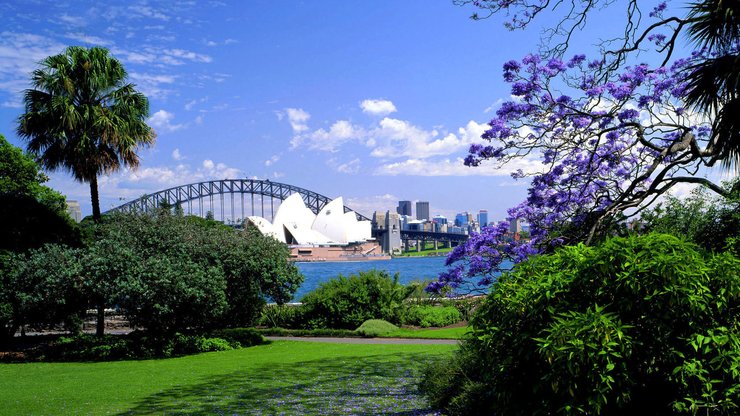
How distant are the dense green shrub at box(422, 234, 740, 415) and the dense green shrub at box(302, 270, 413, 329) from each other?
1709 cm

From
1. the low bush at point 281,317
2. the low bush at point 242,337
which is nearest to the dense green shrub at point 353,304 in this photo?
the low bush at point 281,317

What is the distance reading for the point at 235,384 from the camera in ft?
37.1

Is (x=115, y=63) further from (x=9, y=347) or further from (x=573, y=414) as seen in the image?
(x=573, y=414)

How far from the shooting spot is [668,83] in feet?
35.7

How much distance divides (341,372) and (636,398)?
786 cm

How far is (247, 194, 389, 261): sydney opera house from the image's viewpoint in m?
101

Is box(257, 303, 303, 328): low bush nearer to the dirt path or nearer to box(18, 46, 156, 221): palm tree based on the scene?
the dirt path

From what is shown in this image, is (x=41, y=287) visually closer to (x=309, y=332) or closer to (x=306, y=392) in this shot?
(x=309, y=332)

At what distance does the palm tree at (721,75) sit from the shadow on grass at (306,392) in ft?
17.3

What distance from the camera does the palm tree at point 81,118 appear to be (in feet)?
65.1

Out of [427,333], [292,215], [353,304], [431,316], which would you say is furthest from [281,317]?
[292,215]

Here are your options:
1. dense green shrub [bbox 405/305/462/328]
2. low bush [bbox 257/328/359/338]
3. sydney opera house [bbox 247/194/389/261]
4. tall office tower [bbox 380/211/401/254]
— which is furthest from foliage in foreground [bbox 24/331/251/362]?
tall office tower [bbox 380/211/401/254]

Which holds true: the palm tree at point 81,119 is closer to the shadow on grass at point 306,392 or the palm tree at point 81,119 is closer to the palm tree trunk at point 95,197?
the palm tree trunk at point 95,197

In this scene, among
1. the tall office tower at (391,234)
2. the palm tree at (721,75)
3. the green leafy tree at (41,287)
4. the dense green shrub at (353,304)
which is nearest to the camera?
the palm tree at (721,75)
